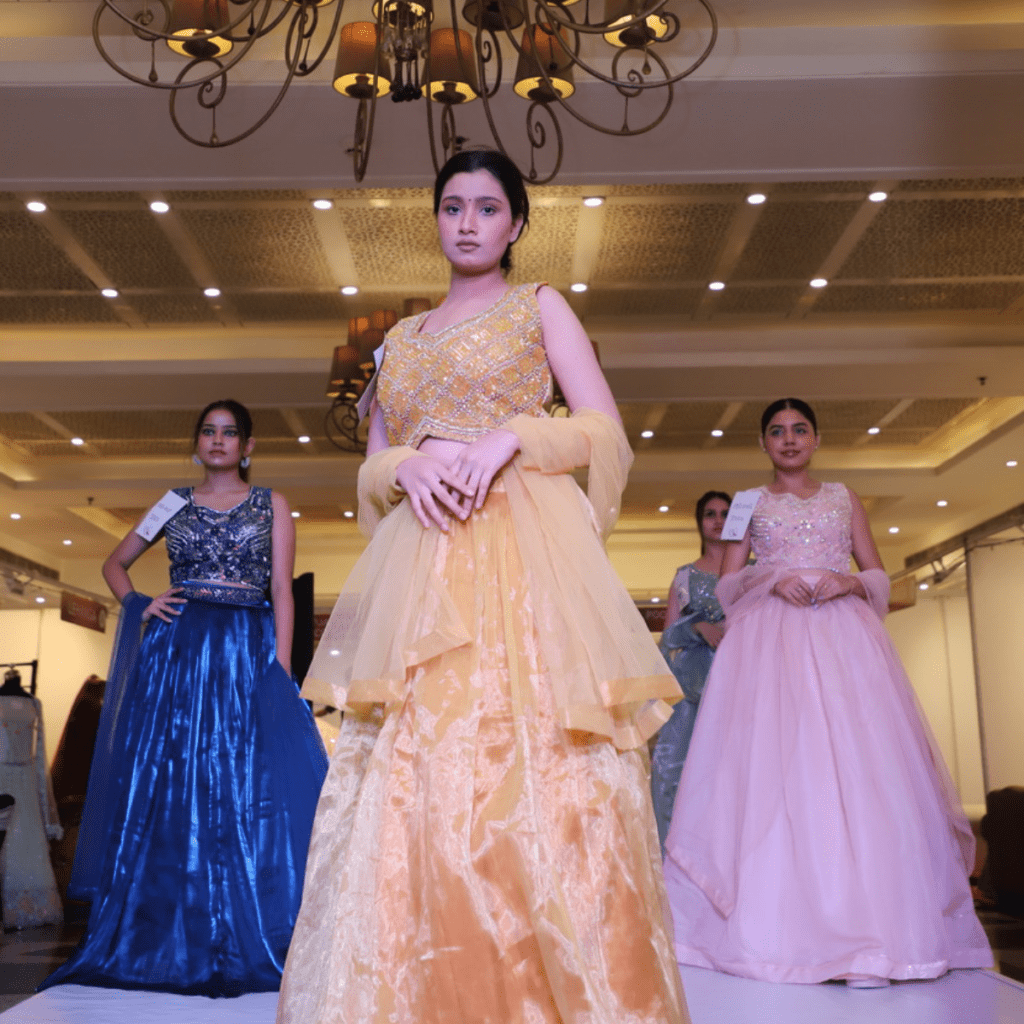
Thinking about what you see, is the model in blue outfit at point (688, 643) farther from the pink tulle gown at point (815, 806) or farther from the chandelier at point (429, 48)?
the chandelier at point (429, 48)

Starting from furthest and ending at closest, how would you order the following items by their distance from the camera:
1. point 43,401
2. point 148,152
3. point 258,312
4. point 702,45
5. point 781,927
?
1. point 43,401
2. point 258,312
3. point 148,152
4. point 702,45
5. point 781,927

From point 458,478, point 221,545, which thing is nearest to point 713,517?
point 221,545

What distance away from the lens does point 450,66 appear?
277 centimetres

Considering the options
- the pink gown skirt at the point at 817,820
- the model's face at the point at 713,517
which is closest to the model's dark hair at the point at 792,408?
the pink gown skirt at the point at 817,820

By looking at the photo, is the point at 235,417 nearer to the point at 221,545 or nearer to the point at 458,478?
the point at 221,545

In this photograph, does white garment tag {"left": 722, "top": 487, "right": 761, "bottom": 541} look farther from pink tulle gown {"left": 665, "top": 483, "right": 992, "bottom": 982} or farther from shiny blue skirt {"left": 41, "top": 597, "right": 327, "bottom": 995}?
shiny blue skirt {"left": 41, "top": 597, "right": 327, "bottom": 995}

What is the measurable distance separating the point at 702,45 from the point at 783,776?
8.77ft

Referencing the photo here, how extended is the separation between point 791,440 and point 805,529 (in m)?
0.30

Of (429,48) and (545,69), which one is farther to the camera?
(545,69)

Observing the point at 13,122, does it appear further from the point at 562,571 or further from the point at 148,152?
the point at 562,571

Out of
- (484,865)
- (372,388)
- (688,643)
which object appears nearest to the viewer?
(484,865)

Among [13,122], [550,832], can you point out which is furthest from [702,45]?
[550,832]

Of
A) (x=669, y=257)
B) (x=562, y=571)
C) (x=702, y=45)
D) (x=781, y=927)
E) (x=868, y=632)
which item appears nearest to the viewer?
(x=562, y=571)

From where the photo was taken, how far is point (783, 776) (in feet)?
10.3
